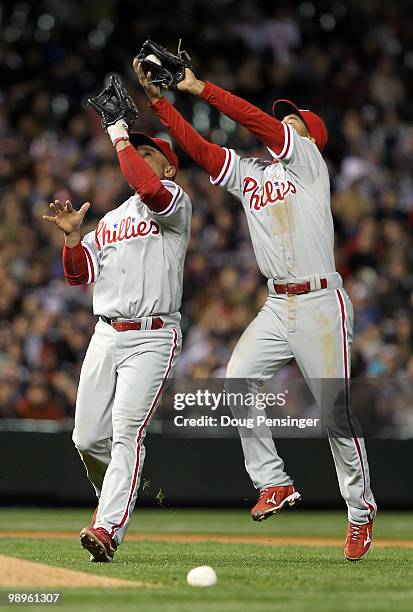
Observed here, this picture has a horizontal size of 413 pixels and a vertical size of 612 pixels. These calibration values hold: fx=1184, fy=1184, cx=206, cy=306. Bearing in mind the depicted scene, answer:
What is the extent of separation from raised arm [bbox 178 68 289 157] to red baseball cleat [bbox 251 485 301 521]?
1.71 meters

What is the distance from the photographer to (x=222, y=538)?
8.23 metres

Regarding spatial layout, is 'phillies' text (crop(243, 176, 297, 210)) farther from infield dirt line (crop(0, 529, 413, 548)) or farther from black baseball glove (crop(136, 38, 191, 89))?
infield dirt line (crop(0, 529, 413, 548))

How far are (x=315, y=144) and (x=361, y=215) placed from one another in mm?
6187

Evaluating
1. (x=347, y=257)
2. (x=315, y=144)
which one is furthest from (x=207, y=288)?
(x=315, y=144)

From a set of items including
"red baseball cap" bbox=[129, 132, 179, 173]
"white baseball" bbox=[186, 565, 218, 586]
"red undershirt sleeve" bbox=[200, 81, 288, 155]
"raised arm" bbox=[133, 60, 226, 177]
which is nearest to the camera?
"white baseball" bbox=[186, 565, 218, 586]

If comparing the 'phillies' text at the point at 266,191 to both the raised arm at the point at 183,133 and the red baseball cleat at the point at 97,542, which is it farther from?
the red baseball cleat at the point at 97,542

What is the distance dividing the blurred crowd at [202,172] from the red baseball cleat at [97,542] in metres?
4.76

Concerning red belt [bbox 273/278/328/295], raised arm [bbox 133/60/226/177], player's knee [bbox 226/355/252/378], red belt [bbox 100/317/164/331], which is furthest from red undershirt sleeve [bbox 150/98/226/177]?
player's knee [bbox 226/355/252/378]

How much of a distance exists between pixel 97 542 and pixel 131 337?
3.44 feet

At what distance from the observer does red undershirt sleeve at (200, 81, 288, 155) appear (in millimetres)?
5992

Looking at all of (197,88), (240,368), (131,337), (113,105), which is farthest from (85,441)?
(197,88)

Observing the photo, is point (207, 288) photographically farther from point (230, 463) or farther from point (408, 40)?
point (408, 40)

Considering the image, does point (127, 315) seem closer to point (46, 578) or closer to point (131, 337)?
point (131, 337)

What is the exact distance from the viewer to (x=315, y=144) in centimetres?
636
